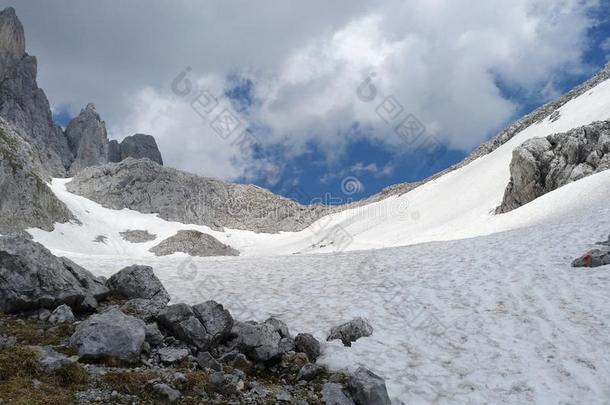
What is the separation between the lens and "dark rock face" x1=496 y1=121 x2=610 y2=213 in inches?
1751

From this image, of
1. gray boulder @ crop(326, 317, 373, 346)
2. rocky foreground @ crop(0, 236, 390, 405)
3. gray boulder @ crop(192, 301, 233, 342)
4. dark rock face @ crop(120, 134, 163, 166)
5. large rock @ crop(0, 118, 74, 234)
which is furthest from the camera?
dark rock face @ crop(120, 134, 163, 166)

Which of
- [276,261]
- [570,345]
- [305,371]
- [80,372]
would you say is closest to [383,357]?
[305,371]

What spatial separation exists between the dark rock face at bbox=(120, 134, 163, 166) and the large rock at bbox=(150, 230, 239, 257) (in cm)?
8757

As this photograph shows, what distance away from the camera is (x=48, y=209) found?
268 feet

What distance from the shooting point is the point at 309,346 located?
10.7m

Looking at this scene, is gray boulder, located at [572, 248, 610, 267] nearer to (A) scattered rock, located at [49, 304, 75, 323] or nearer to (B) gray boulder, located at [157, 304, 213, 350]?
(B) gray boulder, located at [157, 304, 213, 350]

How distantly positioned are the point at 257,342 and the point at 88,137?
172 meters

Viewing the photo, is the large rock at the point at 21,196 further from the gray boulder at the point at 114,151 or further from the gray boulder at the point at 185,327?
the gray boulder at the point at 114,151

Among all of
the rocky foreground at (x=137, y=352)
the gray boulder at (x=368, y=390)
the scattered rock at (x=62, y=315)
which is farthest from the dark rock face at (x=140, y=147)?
the gray boulder at (x=368, y=390)

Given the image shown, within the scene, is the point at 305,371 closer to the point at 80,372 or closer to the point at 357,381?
the point at 357,381

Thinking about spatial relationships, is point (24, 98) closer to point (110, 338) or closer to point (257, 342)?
point (110, 338)

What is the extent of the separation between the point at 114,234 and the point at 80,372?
9800cm

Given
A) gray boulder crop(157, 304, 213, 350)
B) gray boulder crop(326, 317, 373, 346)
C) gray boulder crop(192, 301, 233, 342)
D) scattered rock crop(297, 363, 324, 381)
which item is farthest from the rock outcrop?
scattered rock crop(297, 363, 324, 381)

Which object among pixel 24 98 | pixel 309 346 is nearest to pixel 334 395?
pixel 309 346
